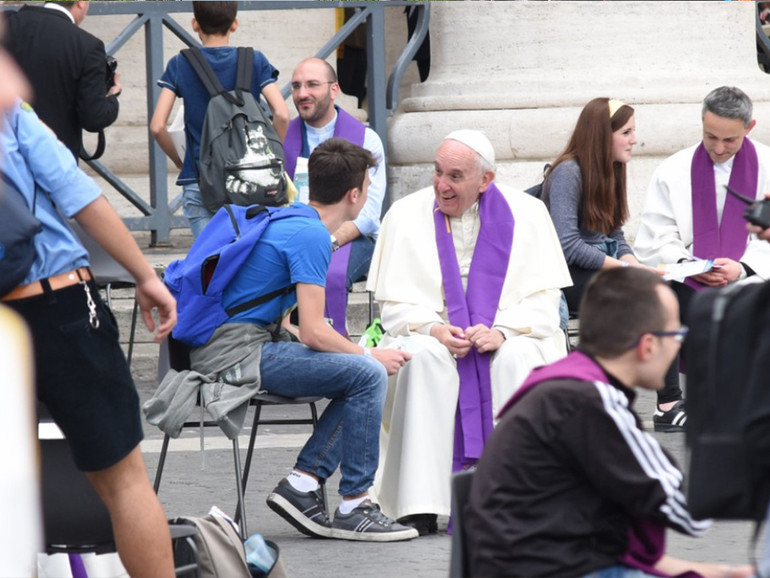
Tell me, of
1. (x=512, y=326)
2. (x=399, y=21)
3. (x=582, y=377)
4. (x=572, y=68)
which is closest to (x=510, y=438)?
(x=582, y=377)

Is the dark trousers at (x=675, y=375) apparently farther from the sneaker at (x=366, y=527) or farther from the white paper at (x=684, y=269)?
the sneaker at (x=366, y=527)

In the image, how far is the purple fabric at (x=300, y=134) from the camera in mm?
7934

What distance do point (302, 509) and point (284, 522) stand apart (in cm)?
37

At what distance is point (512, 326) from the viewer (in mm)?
5875

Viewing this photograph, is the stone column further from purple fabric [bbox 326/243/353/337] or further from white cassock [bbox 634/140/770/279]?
purple fabric [bbox 326/243/353/337]

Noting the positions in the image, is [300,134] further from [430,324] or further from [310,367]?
[310,367]

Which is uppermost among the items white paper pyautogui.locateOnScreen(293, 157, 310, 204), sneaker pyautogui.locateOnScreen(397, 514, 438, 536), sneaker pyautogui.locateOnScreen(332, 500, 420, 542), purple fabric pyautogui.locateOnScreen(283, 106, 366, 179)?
purple fabric pyautogui.locateOnScreen(283, 106, 366, 179)

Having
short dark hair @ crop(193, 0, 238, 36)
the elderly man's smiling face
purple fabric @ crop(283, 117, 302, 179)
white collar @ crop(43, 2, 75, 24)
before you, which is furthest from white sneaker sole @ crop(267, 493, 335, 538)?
purple fabric @ crop(283, 117, 302, 179)

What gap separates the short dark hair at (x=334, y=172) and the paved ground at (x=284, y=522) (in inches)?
44.2

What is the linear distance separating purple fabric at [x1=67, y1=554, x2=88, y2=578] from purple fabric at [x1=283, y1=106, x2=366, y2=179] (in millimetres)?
3894

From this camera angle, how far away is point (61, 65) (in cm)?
664

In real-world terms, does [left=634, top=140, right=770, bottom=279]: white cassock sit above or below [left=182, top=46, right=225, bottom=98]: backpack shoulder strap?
below

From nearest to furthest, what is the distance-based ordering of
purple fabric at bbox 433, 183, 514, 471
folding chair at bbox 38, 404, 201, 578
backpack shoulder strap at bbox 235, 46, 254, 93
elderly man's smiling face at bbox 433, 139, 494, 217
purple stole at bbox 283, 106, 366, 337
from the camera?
folding chair at bbox 38, 404, 201, 578 → purple fabric at bbox 433, 183, 514, 471 → elderly man's smiling face at bbox 433, 139, 494, 217 → backpack shoulder strap at bbox 235, 46, 254, 93 → purple stole at bbox 283, 106, 366, 337

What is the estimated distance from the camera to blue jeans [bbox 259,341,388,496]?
17.2ft
